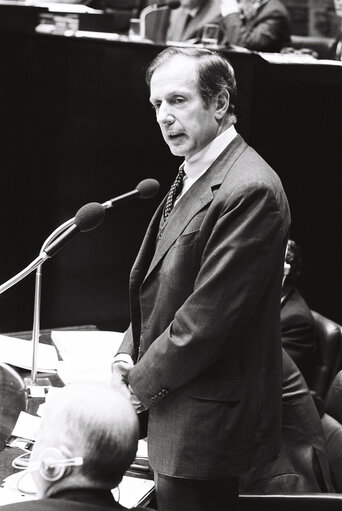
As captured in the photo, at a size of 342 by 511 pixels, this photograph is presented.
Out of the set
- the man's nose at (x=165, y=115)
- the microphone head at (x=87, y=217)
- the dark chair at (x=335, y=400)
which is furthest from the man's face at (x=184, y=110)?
the dark chair at (x=335, y=400)

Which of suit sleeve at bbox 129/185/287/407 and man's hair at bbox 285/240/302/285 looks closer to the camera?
suit sleeve at bbox 129/185/287/407

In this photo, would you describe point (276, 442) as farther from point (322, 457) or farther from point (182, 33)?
point (182, 33)

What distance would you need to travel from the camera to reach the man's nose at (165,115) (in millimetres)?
2164

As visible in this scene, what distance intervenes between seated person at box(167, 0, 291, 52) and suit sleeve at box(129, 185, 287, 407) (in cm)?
318

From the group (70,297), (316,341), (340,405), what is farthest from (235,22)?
(340,405)

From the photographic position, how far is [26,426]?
2.44 meters

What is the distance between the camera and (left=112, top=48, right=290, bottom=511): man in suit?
6.63 feet

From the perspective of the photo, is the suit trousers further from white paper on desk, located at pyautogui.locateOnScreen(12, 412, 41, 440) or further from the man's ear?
the man's ear

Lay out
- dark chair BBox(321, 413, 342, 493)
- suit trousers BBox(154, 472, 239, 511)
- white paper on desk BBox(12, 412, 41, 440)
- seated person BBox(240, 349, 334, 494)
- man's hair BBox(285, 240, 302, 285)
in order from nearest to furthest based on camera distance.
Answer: suit trousers BBox(154, 472, 239, 511) < white paper on desk BBox(12, 412, 41, 440) < seated person BBox(240, 349, 334, 494) < dark chair BBox(321, 413, 342, 493) < man's hair BBox(285, 240, 302, 285)

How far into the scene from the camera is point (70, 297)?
4.82 m

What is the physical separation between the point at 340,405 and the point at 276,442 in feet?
2.91

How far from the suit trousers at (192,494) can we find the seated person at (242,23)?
336 cm

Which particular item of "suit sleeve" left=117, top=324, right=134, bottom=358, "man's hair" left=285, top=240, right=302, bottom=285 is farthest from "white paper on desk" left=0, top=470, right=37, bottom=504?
"man's hair" left=285, top=240, right=302, bottom=285

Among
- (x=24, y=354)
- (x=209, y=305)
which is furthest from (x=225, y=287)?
(x=24, y=354)
